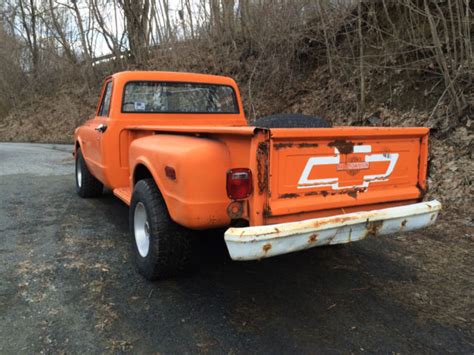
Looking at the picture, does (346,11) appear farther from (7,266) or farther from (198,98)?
(7,266)

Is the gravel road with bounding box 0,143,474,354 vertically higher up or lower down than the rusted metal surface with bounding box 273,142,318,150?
lower down

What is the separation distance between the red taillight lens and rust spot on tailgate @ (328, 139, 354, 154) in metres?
0.63

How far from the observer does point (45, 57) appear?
24.6 meters

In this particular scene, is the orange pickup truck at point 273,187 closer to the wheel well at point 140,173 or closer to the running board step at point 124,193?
the wheel well at point 140,173

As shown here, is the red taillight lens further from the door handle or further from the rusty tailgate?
the door handle

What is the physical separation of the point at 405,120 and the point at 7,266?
628 centimetres

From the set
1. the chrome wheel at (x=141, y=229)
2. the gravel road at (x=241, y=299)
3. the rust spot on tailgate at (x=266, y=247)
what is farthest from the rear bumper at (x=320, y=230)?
the chrome wheel at (x=141, y=229)

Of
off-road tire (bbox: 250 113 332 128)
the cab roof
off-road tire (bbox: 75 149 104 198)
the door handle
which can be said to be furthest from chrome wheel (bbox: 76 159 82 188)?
off-road tire (bbox: 250 113 332 128)

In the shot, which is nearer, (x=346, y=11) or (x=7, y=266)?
(x=7, y=266)

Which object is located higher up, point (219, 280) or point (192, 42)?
point (192, 42)

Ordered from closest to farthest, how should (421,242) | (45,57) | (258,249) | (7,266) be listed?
(258,249) < (7,266) < (421,242) < (45,57)

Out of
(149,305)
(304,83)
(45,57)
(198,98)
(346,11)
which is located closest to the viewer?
(149,305)

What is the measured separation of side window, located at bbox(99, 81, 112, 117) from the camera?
16.7 ft

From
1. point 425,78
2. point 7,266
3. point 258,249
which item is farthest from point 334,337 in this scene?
point 425,78
